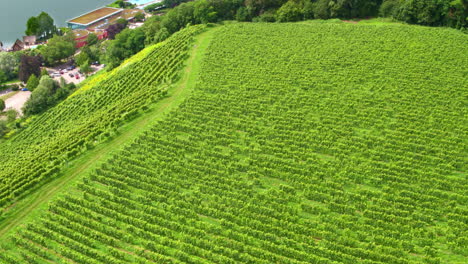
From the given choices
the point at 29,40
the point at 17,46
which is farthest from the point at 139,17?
the point at 17,46

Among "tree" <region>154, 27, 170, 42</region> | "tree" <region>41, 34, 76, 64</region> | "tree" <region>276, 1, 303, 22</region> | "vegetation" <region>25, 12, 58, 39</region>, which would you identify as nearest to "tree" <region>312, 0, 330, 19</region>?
"tree" <region>276, 1, 303, 22</region>

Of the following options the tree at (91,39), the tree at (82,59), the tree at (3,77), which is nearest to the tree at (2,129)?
the tree at (3,77)

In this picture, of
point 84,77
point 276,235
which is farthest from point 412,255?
point 84,77

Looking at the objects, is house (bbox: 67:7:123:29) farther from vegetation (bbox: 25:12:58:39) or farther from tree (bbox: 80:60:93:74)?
tree (bbox: 80:60:93:74)

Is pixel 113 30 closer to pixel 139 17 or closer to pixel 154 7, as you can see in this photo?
pixel 139 17

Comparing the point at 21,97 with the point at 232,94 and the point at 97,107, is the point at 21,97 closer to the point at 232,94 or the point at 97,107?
the point at 97,107

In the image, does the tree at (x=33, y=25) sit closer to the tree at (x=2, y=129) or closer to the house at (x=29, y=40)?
the house at (x=29, y=40)
